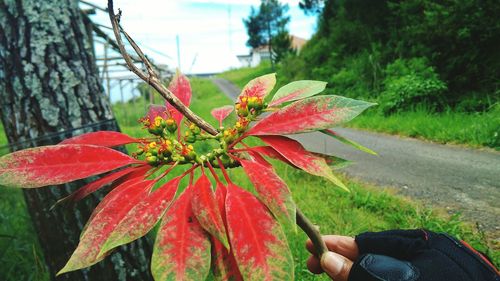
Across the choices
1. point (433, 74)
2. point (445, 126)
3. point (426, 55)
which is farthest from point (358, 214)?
point (426, 55)

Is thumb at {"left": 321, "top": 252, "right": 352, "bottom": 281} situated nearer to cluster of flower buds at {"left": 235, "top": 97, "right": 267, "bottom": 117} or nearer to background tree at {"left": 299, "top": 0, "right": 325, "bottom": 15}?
cluster of flower buds at {"left": 235, "top": 97, "right": 267, "bottom": 117}

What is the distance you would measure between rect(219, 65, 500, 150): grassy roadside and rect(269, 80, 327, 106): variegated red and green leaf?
13.2ft

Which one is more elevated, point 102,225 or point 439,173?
point 102,225

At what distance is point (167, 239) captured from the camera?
0.36m

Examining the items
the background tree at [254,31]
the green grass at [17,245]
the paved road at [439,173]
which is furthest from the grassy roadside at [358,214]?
the background tree at [254,31]

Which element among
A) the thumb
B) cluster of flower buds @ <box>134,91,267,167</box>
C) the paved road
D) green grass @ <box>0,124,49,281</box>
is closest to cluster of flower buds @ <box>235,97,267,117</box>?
cluster of flower buds @ <box>134,91,267,167</box>

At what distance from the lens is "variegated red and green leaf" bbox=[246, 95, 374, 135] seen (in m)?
0.42

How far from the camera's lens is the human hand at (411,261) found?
2.03ft

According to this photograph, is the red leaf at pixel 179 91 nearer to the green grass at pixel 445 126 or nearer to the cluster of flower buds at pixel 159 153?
the cluster of flower buds at pixel 159 153

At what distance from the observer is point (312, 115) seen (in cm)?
44

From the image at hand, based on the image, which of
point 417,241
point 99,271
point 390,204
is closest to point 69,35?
point 99,271

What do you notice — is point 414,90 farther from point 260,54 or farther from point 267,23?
point 260,54

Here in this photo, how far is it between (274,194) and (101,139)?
281mm

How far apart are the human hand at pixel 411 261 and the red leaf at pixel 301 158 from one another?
0.26 meters
